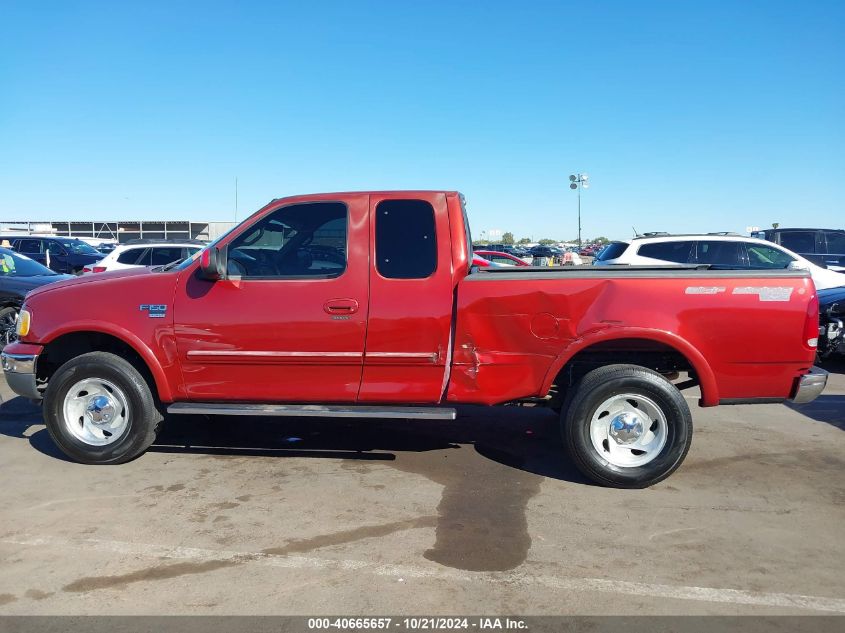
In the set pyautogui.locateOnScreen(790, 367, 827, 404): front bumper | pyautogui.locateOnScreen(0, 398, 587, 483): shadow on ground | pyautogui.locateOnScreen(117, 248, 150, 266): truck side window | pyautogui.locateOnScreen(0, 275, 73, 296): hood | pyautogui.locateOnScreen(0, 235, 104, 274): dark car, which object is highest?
pyautogui.locateOnScreen(0, 235, 104, 274): dark car

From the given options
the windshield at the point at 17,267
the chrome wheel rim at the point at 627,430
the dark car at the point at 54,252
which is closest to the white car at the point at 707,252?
the chrome wheel rim at the point at 627,430

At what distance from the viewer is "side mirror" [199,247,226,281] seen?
4.74m

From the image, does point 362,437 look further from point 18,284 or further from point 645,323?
point 18,284

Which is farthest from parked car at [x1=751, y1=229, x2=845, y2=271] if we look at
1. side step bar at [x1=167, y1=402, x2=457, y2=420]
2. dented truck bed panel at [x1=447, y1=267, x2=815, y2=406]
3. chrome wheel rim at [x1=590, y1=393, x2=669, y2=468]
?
side step bar at [x1=167, y1=402, x2=457, y2=420]

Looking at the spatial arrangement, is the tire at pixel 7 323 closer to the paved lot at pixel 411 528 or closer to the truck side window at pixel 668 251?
the paved lot at pixel 411 528

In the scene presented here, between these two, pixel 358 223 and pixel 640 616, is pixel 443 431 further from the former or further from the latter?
pixel 640 616

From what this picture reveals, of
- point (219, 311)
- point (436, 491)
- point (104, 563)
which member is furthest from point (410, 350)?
point (104, 563)

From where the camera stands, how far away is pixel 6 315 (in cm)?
958

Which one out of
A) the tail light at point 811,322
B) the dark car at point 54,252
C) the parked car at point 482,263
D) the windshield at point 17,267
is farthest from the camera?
the dark car at point 54,252

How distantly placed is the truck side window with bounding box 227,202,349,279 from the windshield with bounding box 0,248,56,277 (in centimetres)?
695

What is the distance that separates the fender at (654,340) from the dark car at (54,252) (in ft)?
64.6

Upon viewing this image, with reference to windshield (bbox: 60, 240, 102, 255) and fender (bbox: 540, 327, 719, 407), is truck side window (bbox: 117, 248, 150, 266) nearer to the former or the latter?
windshield (bbox: 60, 240, 102, 255)

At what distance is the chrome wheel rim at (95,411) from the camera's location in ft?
16.6

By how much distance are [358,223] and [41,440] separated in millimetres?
3483
